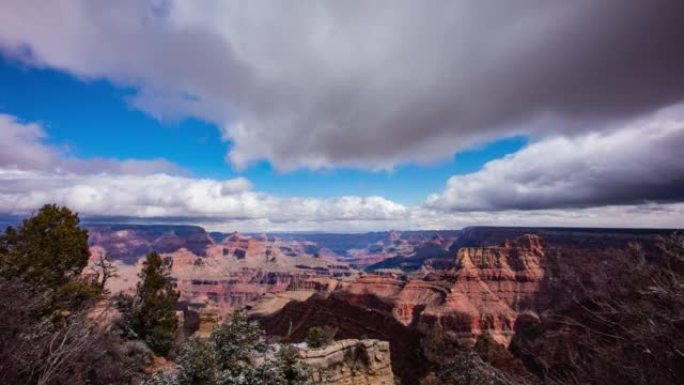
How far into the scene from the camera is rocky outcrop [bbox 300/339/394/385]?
57.7ft

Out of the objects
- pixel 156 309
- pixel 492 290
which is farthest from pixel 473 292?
pixel 156 309

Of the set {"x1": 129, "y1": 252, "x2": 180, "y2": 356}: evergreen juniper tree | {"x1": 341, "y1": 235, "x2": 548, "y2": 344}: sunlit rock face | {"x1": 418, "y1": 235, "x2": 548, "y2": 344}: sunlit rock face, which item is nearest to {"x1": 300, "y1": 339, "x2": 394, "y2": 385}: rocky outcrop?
{"x1": 129, "y1": 252, "x2": 180, "y2": 356}: evergreen juniper tree

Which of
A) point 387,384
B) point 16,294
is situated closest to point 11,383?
point 16,294

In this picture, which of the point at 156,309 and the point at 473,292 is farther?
the point at 473,292

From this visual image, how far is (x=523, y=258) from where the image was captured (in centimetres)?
13912

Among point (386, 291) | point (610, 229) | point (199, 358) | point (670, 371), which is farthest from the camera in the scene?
point (610, 229)

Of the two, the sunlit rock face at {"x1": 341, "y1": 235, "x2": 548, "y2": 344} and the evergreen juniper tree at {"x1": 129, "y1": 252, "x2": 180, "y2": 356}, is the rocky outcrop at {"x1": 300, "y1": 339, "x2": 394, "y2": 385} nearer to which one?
the evergreen juniper tree at {"x1": 129, "y1": 252, "x2": 180, "y2": 356}

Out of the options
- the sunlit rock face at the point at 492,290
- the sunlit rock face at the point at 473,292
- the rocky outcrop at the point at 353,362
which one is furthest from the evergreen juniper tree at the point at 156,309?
the sunlit rock face at the point at 473,292

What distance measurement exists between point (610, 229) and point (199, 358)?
207 meters

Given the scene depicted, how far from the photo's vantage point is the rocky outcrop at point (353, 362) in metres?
17.6

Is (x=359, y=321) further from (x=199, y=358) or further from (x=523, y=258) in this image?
(x=523, y=258)

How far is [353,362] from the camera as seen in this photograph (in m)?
19.4

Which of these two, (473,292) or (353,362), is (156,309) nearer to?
(353,362)

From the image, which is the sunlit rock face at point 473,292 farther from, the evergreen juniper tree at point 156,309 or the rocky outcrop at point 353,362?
the rocky outcrop at point 353,362
